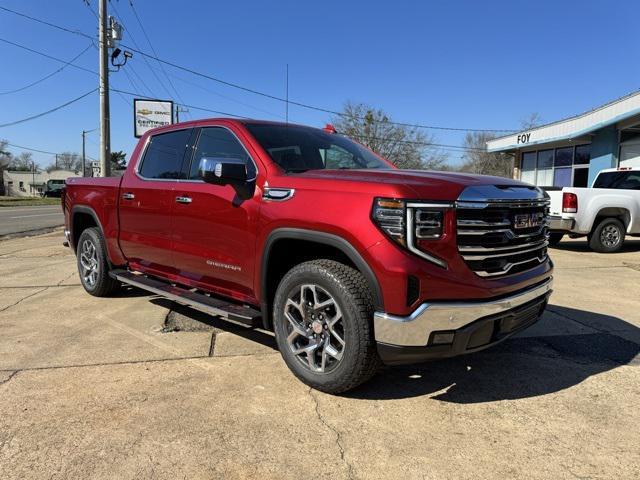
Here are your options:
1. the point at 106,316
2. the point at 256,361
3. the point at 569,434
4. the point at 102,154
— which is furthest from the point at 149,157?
the point at 102,154

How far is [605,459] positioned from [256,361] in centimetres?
241

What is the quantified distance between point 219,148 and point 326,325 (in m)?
1.87

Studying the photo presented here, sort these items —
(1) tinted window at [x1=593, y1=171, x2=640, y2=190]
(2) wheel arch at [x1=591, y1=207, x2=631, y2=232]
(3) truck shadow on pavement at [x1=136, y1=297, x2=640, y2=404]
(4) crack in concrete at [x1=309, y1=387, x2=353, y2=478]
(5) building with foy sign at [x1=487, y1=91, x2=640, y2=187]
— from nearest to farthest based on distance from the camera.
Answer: (4) crack in concrete at [x1=309, y1=387, x2=353, y2=478]
(3) truck shadow on pavement at [x1=136, y1=297, x2=640, y2=404]
(2) wheel arch at [x1=591, y1=207, x2=631, y2=232]
(1) tinted window at [x1=593, y1=171, x2=640, y2=190]
(5) building with foy sign at [x1=487, y1=91, x2=640, y2=187]

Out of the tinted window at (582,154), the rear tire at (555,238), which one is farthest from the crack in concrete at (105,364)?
the tinted window at (582,154)

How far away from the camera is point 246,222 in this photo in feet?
12.2

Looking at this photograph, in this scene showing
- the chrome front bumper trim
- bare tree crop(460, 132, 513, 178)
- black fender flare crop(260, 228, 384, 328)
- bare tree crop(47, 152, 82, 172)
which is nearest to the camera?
the chrome front bumper trim

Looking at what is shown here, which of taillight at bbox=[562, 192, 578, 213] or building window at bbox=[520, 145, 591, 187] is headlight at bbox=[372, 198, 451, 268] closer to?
taillight at bbox=[562, 192, 578, 213]

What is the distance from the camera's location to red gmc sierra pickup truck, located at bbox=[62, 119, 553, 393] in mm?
2898

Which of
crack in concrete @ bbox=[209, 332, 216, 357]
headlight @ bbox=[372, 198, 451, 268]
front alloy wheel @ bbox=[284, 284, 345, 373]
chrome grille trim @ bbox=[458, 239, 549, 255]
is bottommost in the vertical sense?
crack in concrete @ bbox=[209, 332, 216, 357]

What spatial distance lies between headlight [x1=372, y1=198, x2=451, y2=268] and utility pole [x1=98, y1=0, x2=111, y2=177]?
1714cm

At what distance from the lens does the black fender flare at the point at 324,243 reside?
295cm

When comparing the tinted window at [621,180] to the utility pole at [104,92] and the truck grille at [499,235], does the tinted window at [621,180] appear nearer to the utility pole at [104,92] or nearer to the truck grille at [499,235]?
the truck grille at [499,235]

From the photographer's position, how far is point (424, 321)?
112 inches

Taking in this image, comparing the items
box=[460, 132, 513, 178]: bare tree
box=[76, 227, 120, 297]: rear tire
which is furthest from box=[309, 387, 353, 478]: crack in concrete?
box=[460, 132, 513, 178]: bare tree
